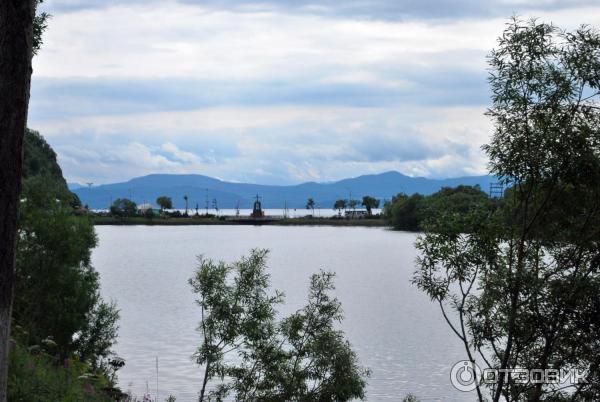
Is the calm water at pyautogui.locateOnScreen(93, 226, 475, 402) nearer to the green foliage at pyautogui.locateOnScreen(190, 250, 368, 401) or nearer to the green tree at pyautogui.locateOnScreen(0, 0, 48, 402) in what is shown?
the green foliage at pyautogui.locateOnScreen(190, 250, 368, 401)

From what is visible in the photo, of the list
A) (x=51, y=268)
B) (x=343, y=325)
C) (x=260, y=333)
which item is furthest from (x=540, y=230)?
(x=343, y=325)

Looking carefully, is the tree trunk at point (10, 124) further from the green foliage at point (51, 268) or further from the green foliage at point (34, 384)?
the green foliage at point (51, 268)

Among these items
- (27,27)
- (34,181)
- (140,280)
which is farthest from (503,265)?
(140,280)

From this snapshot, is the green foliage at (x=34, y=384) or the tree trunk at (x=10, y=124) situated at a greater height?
the tree trunk at (x=10, y=124)

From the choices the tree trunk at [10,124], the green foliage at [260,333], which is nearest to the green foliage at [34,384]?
the tree trunk at [10,124]

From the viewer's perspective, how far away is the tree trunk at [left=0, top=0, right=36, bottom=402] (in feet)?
32.4

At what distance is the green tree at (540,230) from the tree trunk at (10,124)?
9.59 metres

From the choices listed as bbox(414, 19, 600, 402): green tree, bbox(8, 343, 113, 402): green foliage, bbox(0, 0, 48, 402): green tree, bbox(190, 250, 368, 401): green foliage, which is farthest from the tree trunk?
bbox(190, 250, 368, 401): green foliage

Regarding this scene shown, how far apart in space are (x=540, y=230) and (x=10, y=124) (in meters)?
11.4

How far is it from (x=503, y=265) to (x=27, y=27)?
36.7 feet

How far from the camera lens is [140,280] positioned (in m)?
88.9

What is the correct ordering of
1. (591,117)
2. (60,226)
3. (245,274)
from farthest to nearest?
1. (60,226)
2. (245,274)
3. (591,117)

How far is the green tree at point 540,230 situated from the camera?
15.9m

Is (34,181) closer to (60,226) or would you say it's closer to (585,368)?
(60,226)
